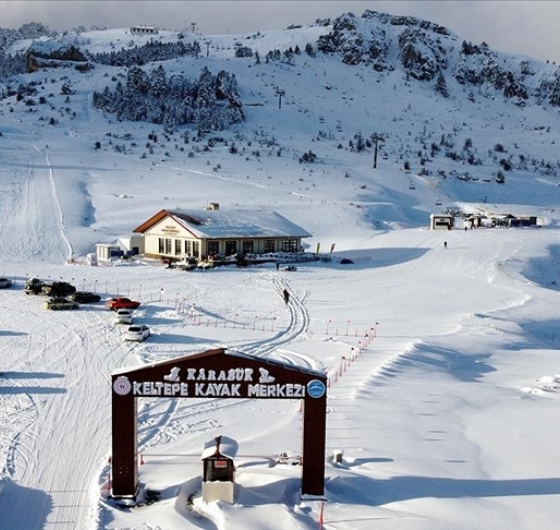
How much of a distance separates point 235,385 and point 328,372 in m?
10.9

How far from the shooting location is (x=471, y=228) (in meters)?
68.6

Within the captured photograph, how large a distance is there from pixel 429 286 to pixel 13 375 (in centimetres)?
2672

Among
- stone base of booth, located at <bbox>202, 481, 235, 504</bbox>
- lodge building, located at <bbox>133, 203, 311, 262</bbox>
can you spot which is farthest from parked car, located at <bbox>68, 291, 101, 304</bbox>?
stone base of booth, located at <bbox>202, 481, 235, 504</bbox>

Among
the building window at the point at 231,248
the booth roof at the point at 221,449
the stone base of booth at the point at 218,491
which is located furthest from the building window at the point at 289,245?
the stone base of booth at the point at 218,491

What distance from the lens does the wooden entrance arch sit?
15562 millimetres

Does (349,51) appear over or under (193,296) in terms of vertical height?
over

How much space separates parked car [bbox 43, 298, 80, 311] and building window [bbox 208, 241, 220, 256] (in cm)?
1749

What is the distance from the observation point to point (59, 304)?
119ft

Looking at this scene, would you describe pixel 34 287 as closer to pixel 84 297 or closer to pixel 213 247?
pixel 84 297

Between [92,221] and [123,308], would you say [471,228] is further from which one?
[123,308]

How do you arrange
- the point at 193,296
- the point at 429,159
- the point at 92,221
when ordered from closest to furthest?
the point at 193,296 → the point at 92,221 → the point at 429,159

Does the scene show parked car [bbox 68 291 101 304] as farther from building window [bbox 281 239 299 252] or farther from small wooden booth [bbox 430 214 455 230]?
small wooden booth [bbox 430 214 455 230]

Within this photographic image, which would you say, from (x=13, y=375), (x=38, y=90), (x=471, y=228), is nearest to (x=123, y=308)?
(x=13, y=375)

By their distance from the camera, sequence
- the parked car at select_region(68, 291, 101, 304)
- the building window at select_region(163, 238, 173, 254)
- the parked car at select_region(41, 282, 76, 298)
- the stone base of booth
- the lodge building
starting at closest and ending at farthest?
1. the stone base of booth
2. the parked car at select_region(68, 291, 101, 304)
3. the parked car at select_region(41, 282, 76, 298)
4. the lodge building
5. the building window at select_region(163, 238, 173, 254)
